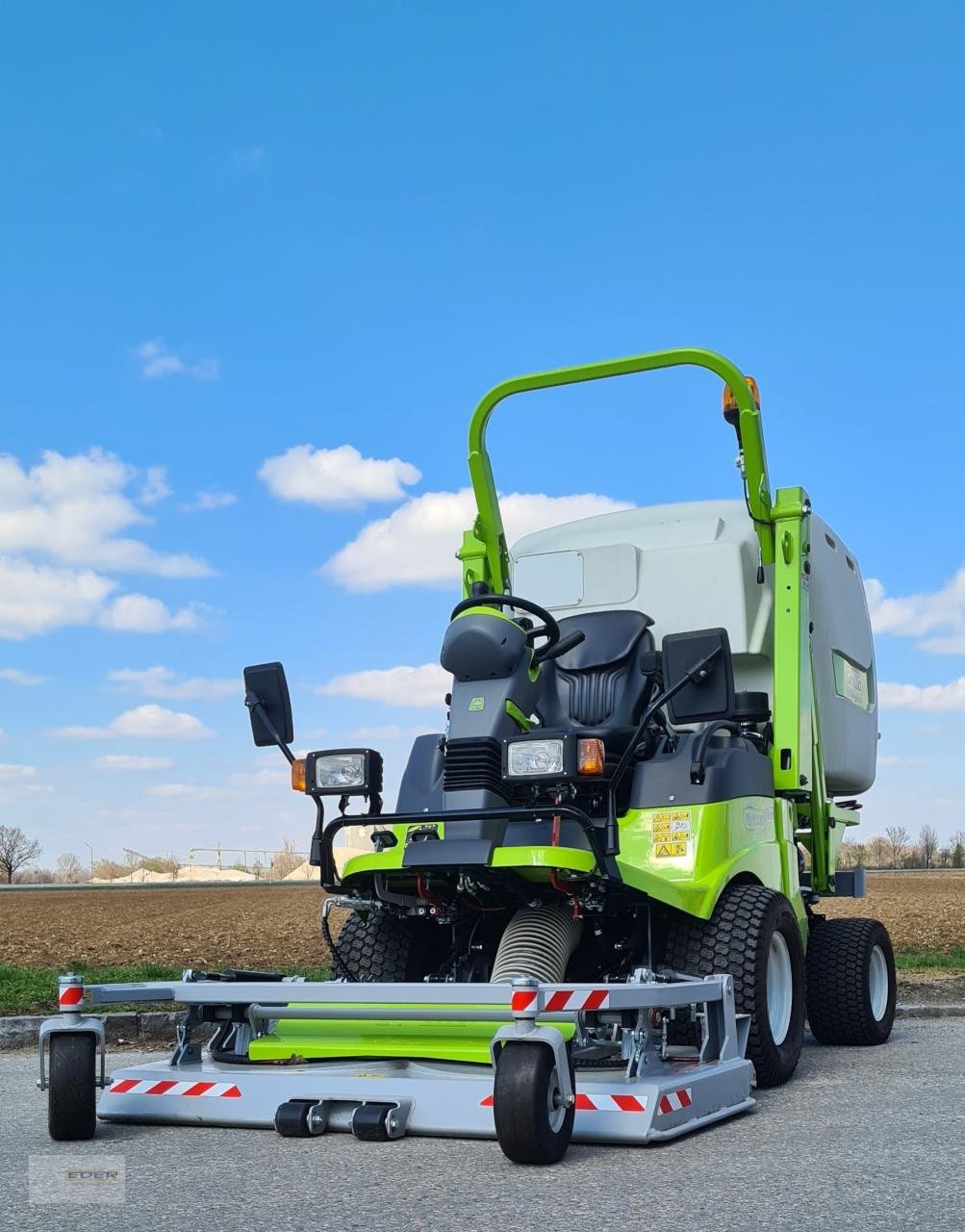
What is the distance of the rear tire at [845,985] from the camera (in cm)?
875

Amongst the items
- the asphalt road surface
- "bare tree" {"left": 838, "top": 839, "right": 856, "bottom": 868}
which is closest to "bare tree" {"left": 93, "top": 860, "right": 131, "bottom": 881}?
"bare tree" {"left": 838, "top": 839, "right": 856, "bottom": 868}

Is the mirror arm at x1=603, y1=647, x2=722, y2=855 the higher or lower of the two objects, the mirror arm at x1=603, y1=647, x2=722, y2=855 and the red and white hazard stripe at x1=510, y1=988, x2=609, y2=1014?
the higher

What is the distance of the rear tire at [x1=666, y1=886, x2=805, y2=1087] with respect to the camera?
6734 mm

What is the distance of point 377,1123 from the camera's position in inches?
215

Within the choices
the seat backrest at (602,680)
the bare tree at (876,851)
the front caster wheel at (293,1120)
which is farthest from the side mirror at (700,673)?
the bare tree at (876,851)

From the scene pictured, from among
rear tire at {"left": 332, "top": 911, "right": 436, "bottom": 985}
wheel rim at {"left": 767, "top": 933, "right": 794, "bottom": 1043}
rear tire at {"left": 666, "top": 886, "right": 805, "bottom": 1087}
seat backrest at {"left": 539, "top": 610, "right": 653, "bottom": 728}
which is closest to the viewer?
rear tire at {"left": 666, "top": 886, "right": 805, "bottom": 1087}

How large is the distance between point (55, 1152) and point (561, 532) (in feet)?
18.7

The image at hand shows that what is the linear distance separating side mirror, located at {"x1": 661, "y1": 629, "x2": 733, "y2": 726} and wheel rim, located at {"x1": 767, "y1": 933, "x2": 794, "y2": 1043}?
1.31 metres

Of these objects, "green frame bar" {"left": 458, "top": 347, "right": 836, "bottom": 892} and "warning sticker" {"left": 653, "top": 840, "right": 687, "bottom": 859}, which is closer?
"warning sticker" {"left": 653, "top": 840, "right": 687, "bottom": 859}

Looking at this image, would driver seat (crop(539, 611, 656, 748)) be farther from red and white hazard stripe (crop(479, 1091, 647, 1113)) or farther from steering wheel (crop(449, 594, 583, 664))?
red and white hazard stripe (crop(479, 1091, 647, 1113))

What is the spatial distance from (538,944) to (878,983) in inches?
136

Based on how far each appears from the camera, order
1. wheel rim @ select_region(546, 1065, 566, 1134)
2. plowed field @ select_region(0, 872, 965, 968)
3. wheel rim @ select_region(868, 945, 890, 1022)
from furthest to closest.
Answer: plowed field @ select_region(0, 872, 965, 968), wheel rim @ select_region(868, 945, 890, 1022), wheel rim @ select_region(546, 1065, 566, 1134)

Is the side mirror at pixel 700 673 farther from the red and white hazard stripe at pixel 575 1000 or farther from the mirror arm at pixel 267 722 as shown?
the mirror arm at pixel 267 722

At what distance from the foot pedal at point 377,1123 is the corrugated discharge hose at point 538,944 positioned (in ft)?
3.49
